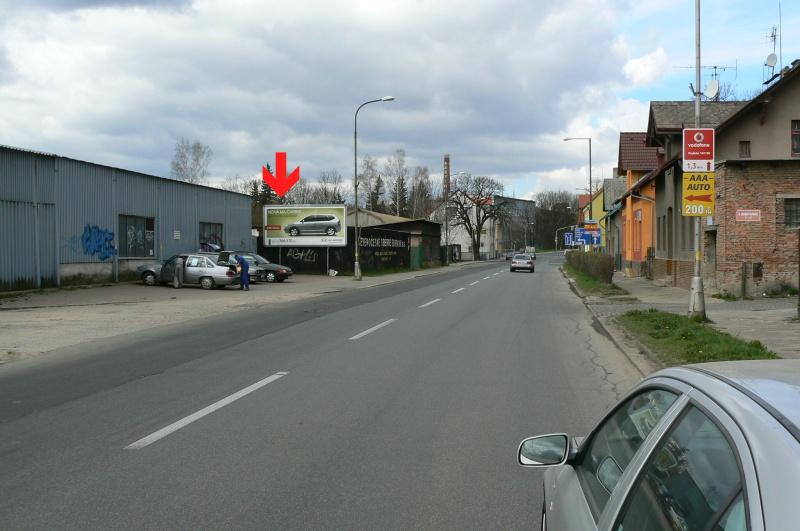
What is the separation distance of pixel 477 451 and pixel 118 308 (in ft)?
57.6

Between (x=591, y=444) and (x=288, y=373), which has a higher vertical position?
(x=591, y=444)

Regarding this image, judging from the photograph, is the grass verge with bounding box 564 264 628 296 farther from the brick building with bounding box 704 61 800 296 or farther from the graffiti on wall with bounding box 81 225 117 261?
the graffiti on wall with bounding box 81 225 117 261

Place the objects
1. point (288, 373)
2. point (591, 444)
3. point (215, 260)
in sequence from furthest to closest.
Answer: point (215, 260)
point (288, 373)
point (591, 444)

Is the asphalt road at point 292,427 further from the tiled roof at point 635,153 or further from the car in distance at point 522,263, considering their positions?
the car in distance at point 522,263

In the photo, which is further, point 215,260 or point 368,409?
point 215,260

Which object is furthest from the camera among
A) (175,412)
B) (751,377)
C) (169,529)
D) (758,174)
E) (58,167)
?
(58,167)

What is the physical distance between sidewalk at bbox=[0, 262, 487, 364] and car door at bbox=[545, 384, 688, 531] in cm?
1070

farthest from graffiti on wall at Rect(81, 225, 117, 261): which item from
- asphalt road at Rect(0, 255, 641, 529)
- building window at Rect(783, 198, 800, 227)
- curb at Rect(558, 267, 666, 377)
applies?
building window at Rect(783, 198, 800, 227)

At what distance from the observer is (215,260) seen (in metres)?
30.5

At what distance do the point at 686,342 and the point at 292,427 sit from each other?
7.20 metres

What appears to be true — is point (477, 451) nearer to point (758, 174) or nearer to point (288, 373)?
point (288, 373)

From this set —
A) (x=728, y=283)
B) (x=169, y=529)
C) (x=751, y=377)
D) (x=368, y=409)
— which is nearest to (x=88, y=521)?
(x=169, y=529)

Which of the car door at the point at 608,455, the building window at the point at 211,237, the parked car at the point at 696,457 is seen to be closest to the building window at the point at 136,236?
the building window at the point at 211,237

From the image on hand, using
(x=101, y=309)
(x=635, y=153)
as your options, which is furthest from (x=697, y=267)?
(x=635, y=153)
